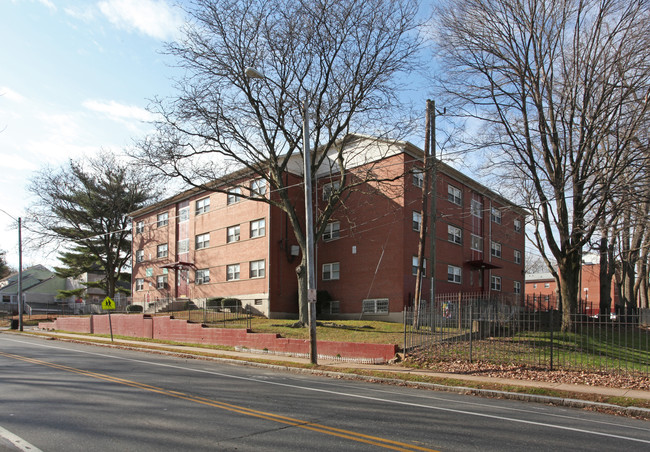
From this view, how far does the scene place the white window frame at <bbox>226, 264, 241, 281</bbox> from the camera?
3472cm

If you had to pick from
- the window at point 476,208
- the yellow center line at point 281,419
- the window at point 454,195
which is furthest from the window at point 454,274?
the yellow center line at point 281,419

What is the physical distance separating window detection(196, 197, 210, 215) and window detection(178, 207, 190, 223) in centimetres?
164

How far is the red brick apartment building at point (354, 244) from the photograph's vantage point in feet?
98.6

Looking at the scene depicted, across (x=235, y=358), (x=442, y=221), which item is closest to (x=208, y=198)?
(x=442, y=221)

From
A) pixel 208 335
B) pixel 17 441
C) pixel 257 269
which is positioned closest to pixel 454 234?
pixel 257 269

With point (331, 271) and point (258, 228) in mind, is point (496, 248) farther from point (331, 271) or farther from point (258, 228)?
point (258, 228)

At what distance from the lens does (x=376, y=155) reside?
105ft

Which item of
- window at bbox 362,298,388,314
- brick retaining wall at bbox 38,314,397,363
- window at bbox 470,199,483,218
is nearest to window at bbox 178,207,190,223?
brick retaining wall at bbox 38,314,397,363

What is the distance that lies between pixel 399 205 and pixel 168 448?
83.4ft

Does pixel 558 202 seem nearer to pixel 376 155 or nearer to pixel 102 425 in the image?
pixel 376 155

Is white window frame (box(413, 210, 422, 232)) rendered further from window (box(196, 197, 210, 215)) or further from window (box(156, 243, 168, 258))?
window (box(156, 243, 168, 258))

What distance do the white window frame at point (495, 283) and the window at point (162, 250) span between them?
27.8 meters

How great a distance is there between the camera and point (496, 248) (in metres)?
41.5

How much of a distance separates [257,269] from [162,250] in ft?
49.1
